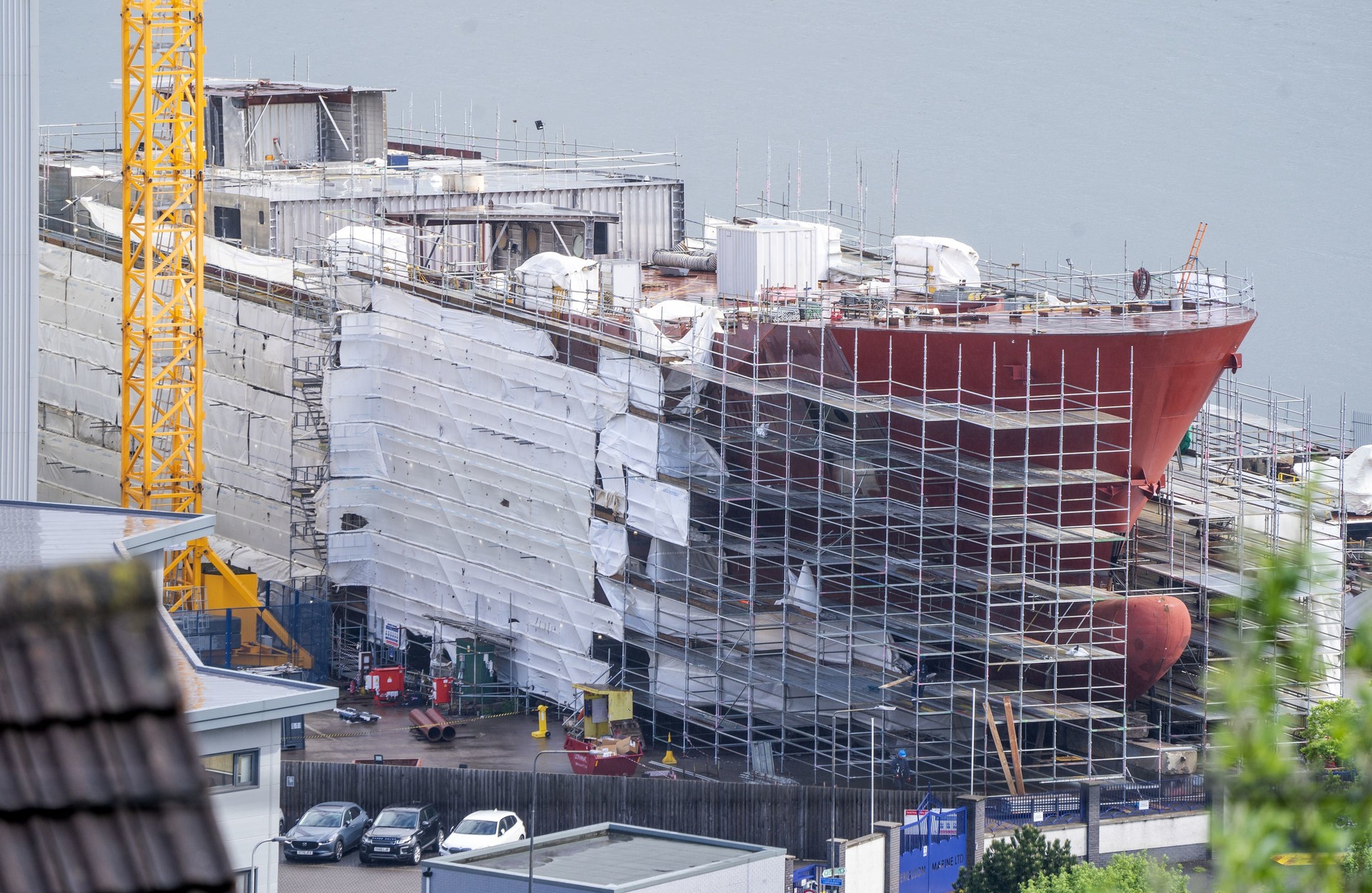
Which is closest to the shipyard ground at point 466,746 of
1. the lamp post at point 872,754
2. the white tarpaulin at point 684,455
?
the lamp post at point 872,754

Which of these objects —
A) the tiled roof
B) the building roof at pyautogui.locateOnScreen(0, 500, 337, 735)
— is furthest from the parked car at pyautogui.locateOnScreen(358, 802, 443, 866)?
the tiled roof

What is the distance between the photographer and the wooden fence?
36938 mm

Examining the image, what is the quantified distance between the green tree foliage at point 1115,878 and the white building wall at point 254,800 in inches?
477

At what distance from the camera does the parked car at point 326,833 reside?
120 ft

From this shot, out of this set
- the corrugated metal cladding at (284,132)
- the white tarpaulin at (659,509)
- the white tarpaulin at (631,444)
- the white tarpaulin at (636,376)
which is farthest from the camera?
the corrugated metal cladding at (284,132)


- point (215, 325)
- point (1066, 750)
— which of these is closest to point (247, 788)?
point (1066, 750)

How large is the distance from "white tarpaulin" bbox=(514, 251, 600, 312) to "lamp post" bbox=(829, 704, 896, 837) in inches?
456

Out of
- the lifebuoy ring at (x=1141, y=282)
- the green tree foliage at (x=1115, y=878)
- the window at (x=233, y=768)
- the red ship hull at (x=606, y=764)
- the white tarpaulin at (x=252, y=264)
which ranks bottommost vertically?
the red ship hull at (x=606, y=764)

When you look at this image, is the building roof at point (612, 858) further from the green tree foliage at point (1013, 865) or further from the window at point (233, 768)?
the green tree foliage at point (1013, 865)

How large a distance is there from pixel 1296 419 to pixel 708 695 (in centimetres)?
5234

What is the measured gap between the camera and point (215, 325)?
5600 cm

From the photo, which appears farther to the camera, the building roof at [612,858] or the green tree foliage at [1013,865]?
the green tree foliage at [1013,865]

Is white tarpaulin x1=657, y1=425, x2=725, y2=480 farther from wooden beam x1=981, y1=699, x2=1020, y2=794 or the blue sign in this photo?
the blue sign

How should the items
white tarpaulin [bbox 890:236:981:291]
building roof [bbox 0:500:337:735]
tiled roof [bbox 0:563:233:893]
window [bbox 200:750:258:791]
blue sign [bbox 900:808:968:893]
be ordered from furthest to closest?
white tarpaulin [bbox 890:236:981:291], blue sign [bbox 900:808:968:893], window [bbox 200:750:258:791], building roof [bbox 0:500:337:735], tiled roof [bbox 0:563:233:893]
